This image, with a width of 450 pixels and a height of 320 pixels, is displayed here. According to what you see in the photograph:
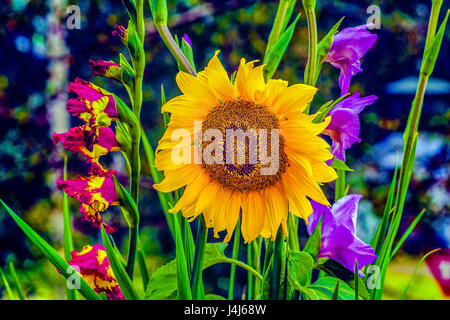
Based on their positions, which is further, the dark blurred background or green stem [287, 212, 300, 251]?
the dark blurred background

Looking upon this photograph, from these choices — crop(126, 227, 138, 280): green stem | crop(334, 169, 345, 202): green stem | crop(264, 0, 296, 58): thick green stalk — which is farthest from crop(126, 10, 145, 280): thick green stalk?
crop(334, 169, 345, 202): green stem

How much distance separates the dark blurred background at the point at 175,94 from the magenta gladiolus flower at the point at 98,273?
117mm

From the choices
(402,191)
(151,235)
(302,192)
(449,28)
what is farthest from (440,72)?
(151,235)

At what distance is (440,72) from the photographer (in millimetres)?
586

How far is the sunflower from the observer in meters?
0.38

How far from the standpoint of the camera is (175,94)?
1.96ft

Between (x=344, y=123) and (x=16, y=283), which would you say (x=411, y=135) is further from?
(x=16, y=283)

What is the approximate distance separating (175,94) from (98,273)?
26 centimetres

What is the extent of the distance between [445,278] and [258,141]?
1.29 feet

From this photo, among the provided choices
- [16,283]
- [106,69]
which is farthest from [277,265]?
[16,283]

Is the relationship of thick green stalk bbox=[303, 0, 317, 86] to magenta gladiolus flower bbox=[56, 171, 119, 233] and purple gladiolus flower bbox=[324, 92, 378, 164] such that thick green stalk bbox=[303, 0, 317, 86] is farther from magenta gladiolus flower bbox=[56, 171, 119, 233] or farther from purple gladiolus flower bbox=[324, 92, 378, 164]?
magenta gladiolus flower bbox=[56, 171, 119, 233]

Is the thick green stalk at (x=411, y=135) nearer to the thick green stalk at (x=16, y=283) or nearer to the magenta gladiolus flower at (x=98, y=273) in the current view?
the magenta gladiolus flower at (x=98, y=273)

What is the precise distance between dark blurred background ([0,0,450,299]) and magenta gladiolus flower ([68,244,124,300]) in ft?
0.38

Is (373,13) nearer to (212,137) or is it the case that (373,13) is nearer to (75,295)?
(212,137)
